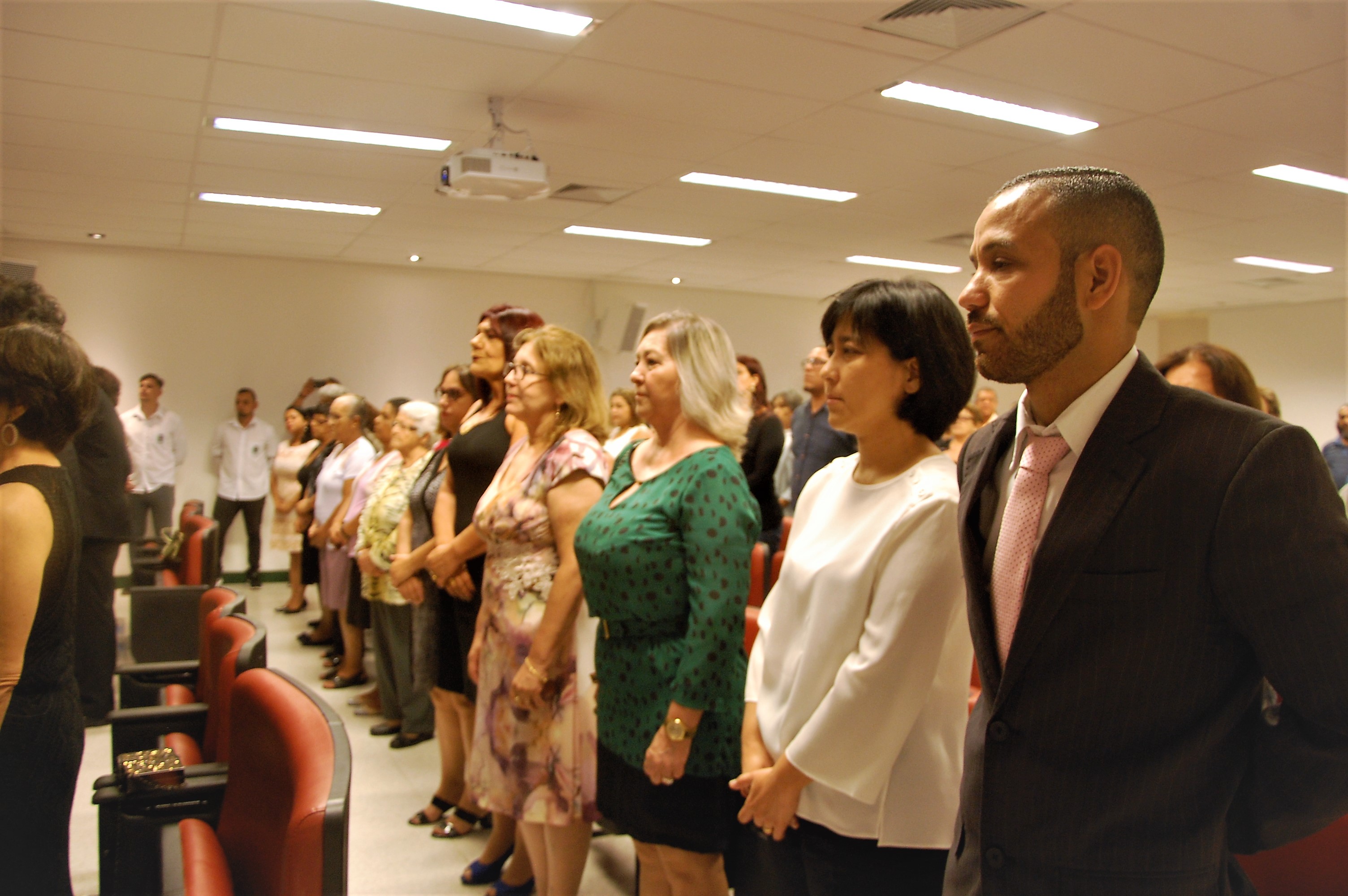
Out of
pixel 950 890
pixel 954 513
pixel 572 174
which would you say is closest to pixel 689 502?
pixel 954 513

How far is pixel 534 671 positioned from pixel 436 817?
131cm

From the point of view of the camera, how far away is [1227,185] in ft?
19.3

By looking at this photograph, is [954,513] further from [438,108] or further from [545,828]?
[438,108]

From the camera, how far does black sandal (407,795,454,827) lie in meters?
3.21

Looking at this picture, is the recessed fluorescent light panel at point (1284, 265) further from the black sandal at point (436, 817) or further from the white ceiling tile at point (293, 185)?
the black sandal at point (436, 817)

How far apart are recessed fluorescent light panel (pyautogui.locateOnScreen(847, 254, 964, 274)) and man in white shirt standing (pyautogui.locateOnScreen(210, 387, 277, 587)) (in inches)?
233

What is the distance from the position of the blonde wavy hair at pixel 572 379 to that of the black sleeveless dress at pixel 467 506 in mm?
483

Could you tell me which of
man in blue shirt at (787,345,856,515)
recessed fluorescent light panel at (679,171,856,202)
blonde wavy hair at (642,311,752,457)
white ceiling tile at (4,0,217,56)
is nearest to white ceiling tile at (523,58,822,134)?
recessed fluorescent light panel at (679,171,856,202)

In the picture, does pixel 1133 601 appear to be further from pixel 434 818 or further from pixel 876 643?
pixel 434 818

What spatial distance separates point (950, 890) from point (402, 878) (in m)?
2.23

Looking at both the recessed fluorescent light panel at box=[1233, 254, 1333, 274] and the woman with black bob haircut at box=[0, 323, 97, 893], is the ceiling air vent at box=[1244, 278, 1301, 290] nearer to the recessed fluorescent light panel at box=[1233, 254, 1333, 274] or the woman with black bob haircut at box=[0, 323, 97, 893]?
the recessed fluorescent light panel at box=[1233, 254, 1333, 274]

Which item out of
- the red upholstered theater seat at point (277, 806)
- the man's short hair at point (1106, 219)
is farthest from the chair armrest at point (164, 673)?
the man's short hair at point (1106, 219)

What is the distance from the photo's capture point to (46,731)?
1.59 meters

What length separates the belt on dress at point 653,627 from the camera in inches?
74.1
